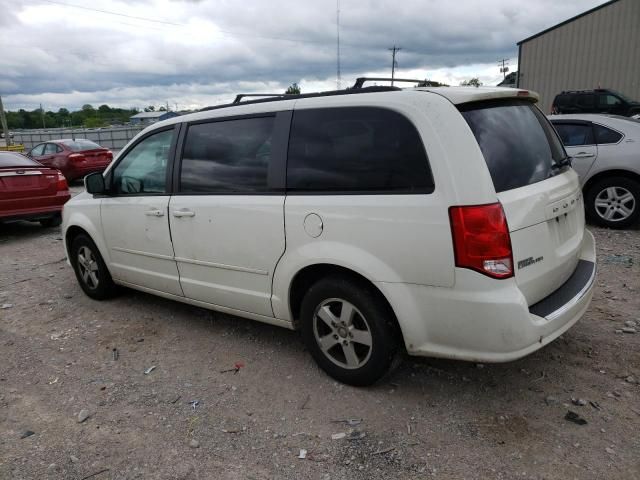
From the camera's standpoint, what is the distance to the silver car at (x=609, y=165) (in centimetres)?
648

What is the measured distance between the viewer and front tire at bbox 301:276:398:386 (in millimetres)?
2848

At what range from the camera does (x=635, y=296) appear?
4.35 metres

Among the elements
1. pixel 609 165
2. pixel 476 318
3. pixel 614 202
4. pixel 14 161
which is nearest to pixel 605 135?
pixel 609 165

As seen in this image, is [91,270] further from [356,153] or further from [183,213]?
[356,153]

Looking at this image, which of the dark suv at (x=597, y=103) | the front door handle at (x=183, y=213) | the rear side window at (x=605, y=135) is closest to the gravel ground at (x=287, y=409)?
the front door handle at (x=183, y=213)

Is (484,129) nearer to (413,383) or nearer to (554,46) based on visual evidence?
(413,383)

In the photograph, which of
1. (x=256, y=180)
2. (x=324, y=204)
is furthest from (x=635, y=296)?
(x=256, y=180)

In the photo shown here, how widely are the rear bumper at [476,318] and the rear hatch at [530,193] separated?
119 mm

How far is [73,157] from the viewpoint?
1433cm

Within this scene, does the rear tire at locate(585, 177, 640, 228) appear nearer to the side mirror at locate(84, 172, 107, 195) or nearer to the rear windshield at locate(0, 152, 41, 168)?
the side mirror at locate(84, 172, 107, 195)

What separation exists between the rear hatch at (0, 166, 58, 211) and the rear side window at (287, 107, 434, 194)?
6.72 meters

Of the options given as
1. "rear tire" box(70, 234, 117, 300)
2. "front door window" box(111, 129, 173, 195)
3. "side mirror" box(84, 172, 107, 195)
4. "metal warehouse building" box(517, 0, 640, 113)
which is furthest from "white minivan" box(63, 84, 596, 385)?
"metal warehouse building" box(517, 0, 640, 113)

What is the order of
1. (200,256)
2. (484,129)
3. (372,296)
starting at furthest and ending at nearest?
(200,256), (372,296), (484,129)

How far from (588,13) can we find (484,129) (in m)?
24.3
